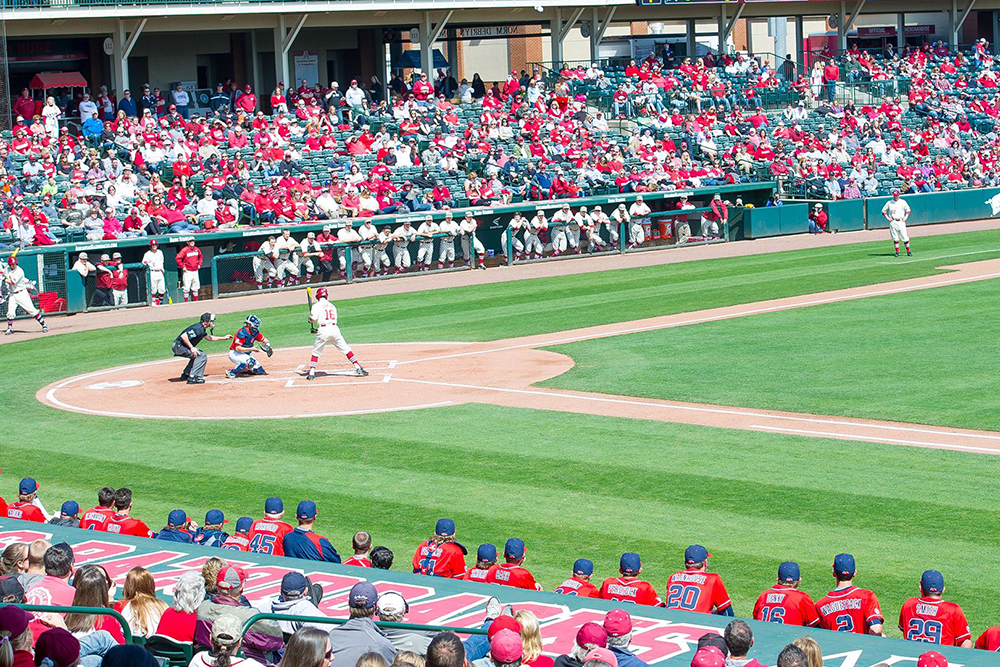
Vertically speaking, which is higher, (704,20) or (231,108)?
(704,20)

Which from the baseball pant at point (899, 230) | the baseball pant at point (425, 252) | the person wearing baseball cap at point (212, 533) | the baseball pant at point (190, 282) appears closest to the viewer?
the person wearing baseball cap at point (212, 533)

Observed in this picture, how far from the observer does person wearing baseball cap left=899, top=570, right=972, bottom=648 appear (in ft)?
27.6

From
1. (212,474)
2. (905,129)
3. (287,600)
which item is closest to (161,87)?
(905,129)

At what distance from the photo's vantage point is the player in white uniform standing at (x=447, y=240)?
33.5m

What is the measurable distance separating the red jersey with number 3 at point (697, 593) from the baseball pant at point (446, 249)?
24753 mm

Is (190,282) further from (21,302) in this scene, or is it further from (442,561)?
(442,561)

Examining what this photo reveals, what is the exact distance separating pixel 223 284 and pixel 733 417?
16.5 metres

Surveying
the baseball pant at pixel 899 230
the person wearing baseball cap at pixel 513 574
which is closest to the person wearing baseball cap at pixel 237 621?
the person wearing baseball cap at pixel 513 574

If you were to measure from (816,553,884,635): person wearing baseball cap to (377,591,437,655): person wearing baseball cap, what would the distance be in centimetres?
272

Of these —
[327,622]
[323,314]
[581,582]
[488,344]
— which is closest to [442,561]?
[581,582]

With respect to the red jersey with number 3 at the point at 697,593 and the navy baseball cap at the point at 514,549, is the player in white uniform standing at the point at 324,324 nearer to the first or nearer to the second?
the navy baseball cap at the point at 514,549

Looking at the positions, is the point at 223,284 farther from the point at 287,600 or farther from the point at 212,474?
the point at 287,600

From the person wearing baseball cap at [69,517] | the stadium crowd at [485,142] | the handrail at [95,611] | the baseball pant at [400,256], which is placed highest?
the stadium crowd at [485,142]

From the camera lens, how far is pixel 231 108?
4006 centimetres
